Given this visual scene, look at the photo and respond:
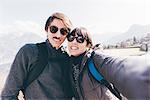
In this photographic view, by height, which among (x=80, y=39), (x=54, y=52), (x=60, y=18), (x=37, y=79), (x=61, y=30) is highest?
(x=60, y=18)

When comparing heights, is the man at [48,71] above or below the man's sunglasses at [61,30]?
below

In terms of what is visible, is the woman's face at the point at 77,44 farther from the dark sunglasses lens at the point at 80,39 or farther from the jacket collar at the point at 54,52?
the jacket collar at the point at 54,52

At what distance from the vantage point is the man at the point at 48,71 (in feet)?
9.10

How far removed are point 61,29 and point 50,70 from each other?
1.77ft

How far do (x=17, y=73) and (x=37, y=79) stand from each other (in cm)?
21

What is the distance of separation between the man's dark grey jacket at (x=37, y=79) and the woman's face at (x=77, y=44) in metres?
0.21

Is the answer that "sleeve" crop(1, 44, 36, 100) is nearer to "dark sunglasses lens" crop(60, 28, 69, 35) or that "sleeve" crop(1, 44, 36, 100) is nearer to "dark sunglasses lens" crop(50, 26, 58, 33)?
"dark sunglasses lens" crop(50, 26, 58, 33)

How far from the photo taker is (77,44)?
3.14 meters

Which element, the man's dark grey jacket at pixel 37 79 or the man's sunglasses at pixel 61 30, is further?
the man's sunglasses at pixel 61 30

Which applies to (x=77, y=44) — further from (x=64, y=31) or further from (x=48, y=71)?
(x=48, y=71)

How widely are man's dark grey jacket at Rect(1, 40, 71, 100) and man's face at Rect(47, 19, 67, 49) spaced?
0.43 feet

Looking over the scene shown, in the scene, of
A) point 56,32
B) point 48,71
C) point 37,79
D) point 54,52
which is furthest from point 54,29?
point 37,79

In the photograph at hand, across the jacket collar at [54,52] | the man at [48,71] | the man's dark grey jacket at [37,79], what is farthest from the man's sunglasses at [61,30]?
the man's dark grey jacket at [37,79]

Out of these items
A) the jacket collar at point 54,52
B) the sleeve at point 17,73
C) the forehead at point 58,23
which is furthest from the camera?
the forehead at point 58,23
